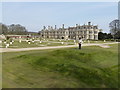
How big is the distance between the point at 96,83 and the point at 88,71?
1.82 meters

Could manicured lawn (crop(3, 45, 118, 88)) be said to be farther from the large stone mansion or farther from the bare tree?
the large stone mansion

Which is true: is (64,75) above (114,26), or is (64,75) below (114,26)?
below

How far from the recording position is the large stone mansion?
107438 millimetres

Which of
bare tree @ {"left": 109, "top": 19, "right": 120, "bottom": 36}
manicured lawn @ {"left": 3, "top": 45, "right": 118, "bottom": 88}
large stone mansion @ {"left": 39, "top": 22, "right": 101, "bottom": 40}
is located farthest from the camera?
large stone mansion @ {"left": 39, "top": 22, "right": 101, "bottom": 40}

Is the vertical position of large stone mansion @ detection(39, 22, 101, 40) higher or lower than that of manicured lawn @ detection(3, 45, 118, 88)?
higher

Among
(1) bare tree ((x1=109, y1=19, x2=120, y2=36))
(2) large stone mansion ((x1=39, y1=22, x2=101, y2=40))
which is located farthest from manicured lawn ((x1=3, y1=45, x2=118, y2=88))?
(2) large stone mansion ((x1=39, y1=22, x2=101, y2=40))

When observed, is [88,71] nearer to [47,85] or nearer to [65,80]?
[65,80]

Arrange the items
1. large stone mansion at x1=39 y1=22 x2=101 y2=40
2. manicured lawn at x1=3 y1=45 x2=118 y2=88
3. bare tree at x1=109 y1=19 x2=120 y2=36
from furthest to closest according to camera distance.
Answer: large stone mansion at x1=39 y1=22 x2=101 y2=40 < bare tree at x1=109 y1=19 x2=120 y2=36 < manicured lawn at x1=3 y1=45 x2=118 y2=88

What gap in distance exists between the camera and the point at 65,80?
9180mm

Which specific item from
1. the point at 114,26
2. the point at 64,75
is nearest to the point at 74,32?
the point at 114,26

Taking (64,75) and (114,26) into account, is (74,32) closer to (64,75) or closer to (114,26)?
(114,26)

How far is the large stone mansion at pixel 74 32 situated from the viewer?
107m

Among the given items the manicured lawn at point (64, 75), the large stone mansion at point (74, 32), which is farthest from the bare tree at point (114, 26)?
the manicured lawn at point (64, 75)

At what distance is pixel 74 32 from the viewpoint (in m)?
116
